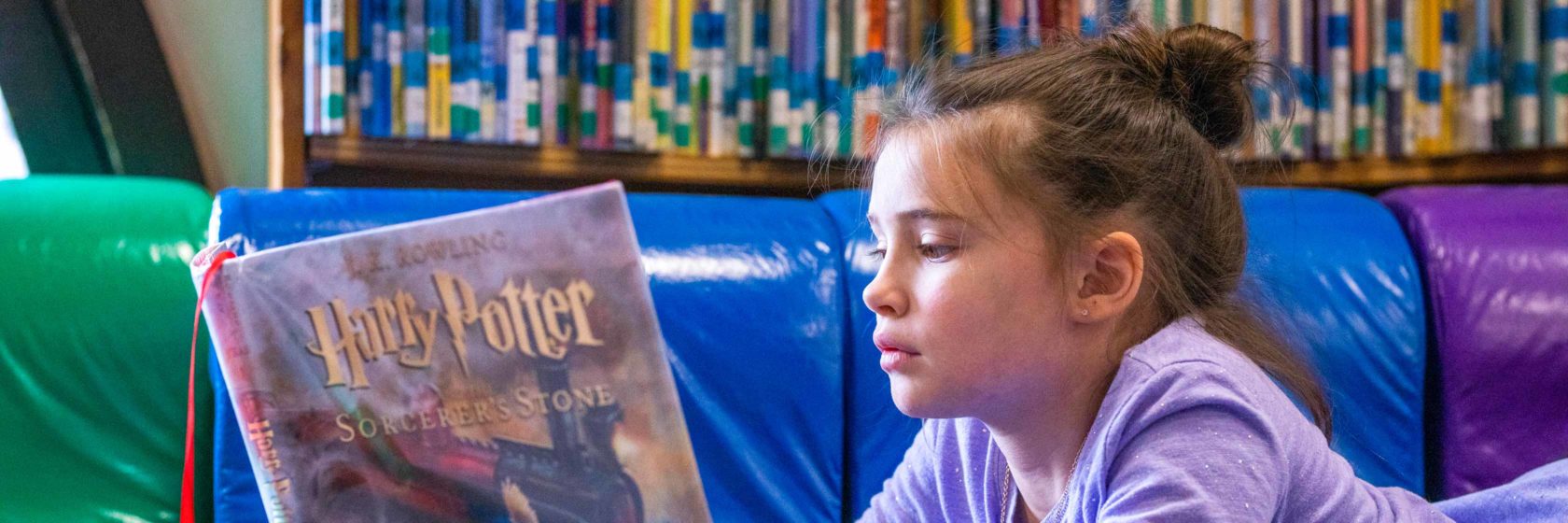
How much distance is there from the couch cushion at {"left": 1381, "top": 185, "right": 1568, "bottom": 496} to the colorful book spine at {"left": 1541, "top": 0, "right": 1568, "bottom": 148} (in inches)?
13.5

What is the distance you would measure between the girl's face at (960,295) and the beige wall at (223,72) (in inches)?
43.3

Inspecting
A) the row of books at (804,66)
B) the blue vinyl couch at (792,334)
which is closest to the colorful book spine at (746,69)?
the row of books at (804,66)

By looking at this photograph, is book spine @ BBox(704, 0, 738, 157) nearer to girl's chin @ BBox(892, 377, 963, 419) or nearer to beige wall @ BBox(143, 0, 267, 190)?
beige wall @ BBox(143, 0, 267, 190)

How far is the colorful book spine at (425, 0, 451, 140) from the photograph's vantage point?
149 cm

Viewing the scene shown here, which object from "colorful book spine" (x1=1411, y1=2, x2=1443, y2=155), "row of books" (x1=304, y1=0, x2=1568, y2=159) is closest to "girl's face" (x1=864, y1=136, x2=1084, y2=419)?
"row of books" (x1=304, y1=0, x2=1568, y2=159)

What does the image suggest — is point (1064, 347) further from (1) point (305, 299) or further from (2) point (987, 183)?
(1) point (305, 299)

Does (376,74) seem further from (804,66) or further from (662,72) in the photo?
(804,66)

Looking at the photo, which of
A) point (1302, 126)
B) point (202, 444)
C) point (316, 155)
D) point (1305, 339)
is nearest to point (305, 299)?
point (202, 444)

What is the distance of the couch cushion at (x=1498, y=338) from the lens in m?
1.30

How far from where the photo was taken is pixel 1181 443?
0.78 m

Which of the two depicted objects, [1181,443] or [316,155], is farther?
[316,155]

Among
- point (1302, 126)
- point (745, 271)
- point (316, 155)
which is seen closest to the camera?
point (745, 271)

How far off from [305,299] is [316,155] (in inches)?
28.0

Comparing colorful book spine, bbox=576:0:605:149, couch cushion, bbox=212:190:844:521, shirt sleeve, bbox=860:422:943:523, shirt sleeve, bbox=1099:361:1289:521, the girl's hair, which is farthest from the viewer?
colorful book spine, bbox=576:0:605:149
